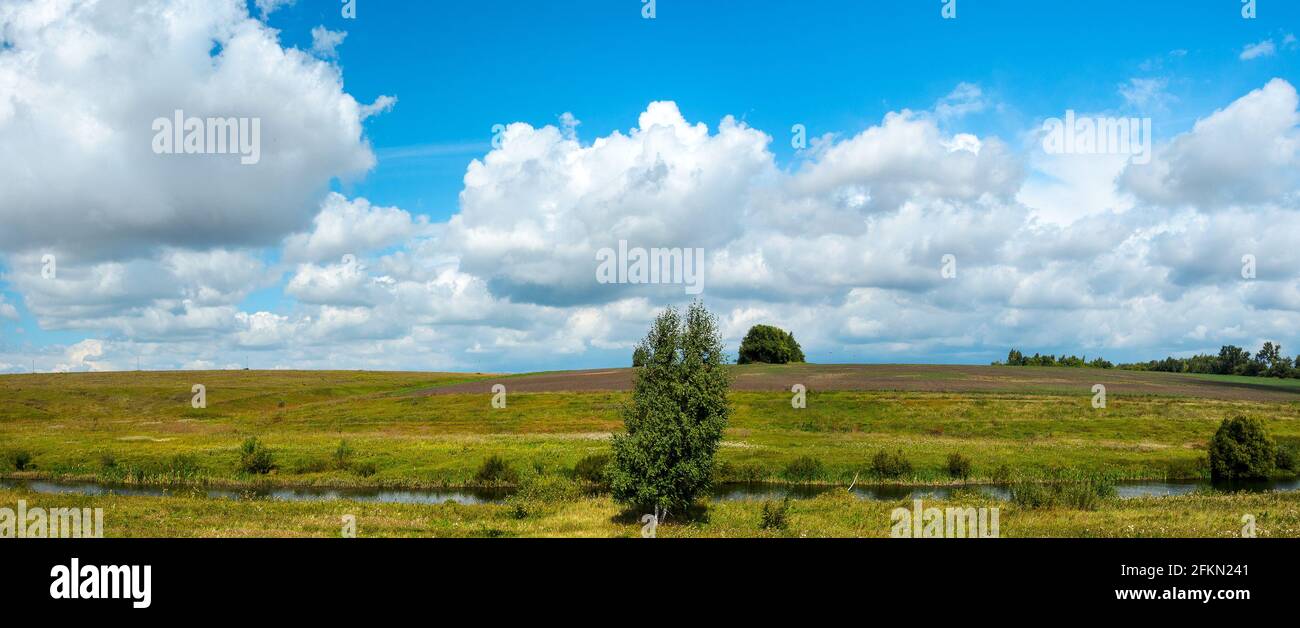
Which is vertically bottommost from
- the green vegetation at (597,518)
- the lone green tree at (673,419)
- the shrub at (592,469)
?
the shrub at (592,469)

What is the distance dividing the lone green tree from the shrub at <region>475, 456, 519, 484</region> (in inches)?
924

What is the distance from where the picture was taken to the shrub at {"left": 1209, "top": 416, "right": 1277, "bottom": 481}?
186 ft

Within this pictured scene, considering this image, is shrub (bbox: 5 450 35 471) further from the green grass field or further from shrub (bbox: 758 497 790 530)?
shrub (bbox: 758 497 790 530)

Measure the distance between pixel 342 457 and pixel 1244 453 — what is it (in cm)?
7393

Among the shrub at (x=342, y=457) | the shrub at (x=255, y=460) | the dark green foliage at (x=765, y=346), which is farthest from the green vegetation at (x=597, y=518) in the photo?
the dark green foliage at (x=765, y=346)

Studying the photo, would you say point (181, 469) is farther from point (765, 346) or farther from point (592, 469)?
point (765, 346)

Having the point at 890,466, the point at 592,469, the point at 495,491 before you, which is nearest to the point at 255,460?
the point at 495,491

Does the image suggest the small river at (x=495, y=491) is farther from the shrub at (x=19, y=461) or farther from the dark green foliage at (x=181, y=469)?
the shrub at (x=19, y=461)

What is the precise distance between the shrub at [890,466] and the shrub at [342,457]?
145 ft

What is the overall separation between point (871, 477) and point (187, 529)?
45.8 meters

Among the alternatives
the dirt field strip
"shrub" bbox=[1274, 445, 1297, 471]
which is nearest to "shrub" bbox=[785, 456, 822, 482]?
"shrub" bbox=[1274, 445, 1297, 471]

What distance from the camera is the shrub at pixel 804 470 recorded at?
189 ft

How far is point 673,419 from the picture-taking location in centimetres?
3378
